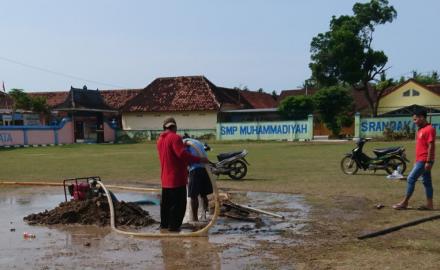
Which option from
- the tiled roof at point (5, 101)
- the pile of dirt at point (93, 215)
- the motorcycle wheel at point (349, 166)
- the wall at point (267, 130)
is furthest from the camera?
the tiled roof at point (5, 101)

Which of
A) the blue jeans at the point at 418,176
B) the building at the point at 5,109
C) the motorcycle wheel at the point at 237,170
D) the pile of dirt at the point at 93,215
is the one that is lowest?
the pile of dirt at the point at 93,215

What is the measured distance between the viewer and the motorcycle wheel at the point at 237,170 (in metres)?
14.7

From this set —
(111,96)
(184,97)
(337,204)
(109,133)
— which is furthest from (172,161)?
(111,96)

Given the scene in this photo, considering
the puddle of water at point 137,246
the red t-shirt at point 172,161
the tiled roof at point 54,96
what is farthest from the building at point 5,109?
the red t-shirt at point 172,161

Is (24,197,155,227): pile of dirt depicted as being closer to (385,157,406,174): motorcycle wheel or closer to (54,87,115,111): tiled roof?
(385,157,406,174): motorcycle wheel

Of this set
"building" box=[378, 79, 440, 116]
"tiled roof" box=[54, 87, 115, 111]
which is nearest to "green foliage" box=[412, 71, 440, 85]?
"building" box=[378, 79, 440, 116]

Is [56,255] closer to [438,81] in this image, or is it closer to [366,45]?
[366,45]

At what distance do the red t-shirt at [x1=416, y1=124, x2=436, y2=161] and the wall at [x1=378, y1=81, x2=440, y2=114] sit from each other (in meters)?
48.6

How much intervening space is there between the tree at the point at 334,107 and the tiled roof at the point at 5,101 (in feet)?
92.9

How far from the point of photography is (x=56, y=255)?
669cm

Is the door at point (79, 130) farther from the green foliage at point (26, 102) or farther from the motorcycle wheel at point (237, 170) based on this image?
the motorcycle wheel at point (237, 170)

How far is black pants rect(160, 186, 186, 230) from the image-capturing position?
777 cm

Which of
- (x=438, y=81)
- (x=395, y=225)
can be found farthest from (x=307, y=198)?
(x=438, y=81)

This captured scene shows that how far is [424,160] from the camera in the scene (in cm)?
905
